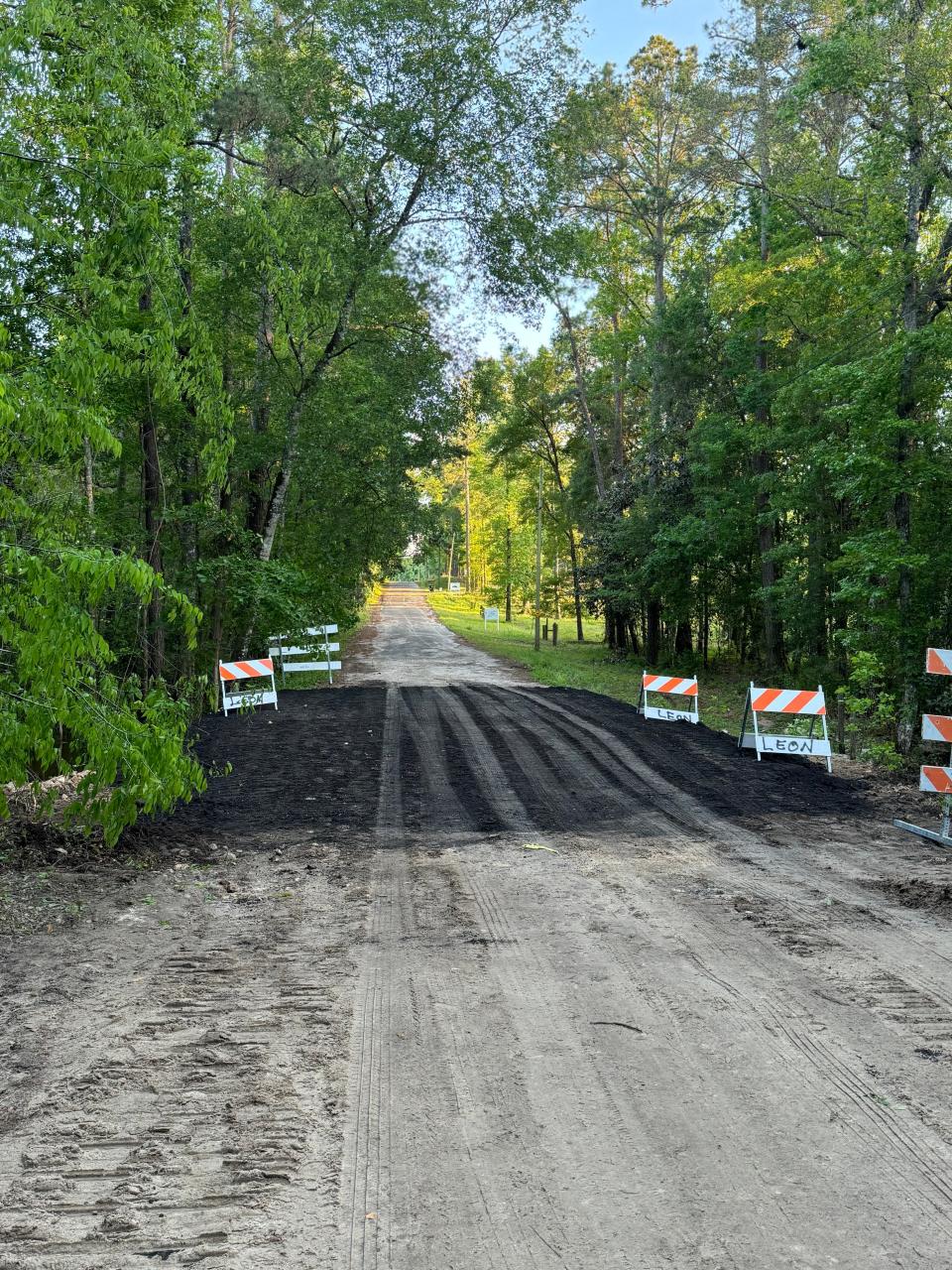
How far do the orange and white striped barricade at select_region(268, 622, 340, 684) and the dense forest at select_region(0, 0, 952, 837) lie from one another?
0.71 meters

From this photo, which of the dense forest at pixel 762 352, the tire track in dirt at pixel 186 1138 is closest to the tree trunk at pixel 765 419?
the dense forest at pixel 762 352

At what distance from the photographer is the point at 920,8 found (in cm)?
1414

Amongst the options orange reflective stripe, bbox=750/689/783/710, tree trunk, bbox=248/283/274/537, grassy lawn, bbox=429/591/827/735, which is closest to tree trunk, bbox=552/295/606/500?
grassy lawn, bbox=429/591/827/735

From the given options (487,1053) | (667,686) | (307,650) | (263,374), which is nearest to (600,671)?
(667,686)

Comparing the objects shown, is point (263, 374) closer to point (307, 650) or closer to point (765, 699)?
point (307, 650)

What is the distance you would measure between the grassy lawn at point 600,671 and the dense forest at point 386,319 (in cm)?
208

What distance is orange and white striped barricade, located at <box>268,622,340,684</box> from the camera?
17.1 m

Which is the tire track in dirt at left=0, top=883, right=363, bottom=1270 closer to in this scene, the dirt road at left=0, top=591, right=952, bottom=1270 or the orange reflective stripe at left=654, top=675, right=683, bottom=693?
the dirt road at left=0, top=591, right=952, bottom=1270

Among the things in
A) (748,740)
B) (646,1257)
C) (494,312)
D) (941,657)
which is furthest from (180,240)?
(646,1257)

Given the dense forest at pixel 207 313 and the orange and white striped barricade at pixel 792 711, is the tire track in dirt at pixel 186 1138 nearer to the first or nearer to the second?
the dense forest at pixel 207 313

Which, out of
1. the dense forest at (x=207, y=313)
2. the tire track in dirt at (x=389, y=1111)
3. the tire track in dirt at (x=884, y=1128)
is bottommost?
the tire track in dirt at (x=884, y=1128)

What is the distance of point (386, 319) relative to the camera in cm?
1930

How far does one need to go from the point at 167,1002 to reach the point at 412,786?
560cm

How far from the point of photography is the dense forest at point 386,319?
5090 millimetres
